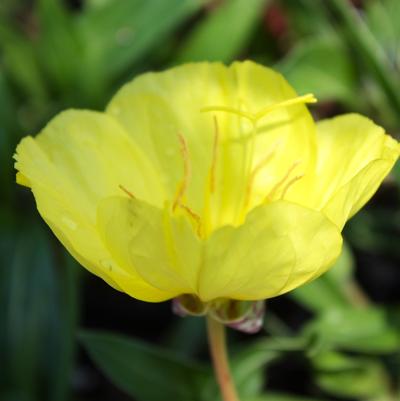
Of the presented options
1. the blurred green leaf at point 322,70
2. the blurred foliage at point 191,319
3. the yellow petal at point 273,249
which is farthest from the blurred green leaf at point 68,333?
the yellow petal at point 273,249

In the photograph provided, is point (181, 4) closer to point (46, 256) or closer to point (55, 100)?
point (55, 100)

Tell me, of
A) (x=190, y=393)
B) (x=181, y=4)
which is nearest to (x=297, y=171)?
(x=190, y=393)

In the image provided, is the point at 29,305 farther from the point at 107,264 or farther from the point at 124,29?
the point at 107,264

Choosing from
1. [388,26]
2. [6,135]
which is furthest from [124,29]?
[388,26]

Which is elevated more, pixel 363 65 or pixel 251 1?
pixel 251 1

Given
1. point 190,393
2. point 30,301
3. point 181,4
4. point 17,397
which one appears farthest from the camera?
point 181,4
